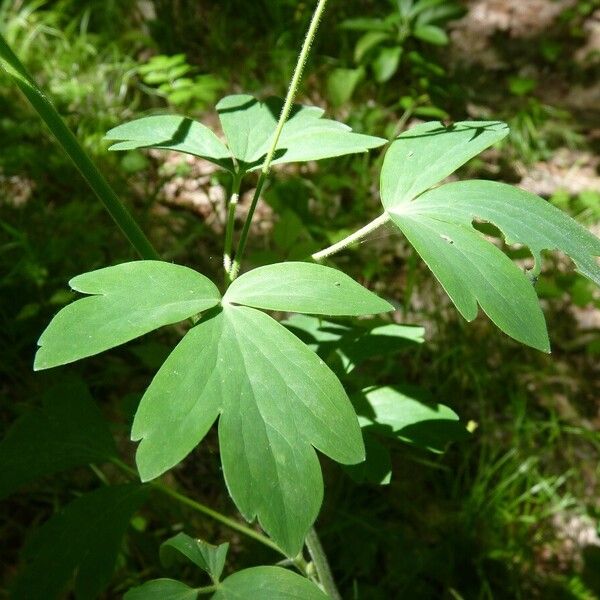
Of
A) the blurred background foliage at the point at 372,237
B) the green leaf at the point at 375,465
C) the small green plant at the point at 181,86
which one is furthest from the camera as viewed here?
the small green plant at the point at 181,86

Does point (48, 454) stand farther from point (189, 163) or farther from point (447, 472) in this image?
point (189, 163)

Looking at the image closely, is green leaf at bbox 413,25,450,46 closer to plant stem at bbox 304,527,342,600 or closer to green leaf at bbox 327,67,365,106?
green leaf at bbox 327,67,365,106

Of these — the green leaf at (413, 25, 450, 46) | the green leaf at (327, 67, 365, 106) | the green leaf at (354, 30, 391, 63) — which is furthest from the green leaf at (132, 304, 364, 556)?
the green leaf at (413, 25, 450, 46)

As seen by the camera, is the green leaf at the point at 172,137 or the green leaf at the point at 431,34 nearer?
the green leaf at the point at 172,137

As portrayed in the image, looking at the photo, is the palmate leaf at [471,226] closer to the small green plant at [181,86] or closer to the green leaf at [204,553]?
the green leaf at [204,553]

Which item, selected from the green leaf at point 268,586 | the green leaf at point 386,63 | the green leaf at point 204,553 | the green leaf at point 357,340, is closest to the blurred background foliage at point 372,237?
the green leaf at point 386,63

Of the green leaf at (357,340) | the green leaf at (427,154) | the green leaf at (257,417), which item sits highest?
the green leaf at (427,154)

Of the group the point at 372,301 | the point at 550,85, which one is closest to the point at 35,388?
the point at 372,301
